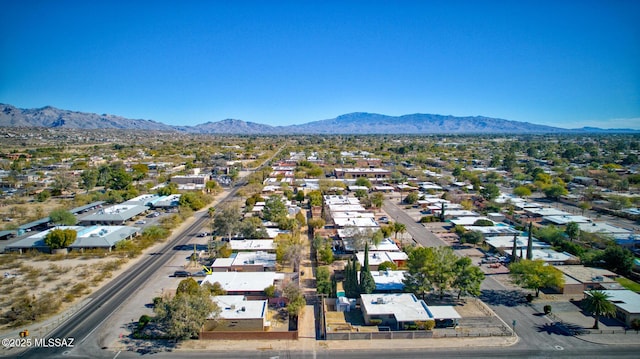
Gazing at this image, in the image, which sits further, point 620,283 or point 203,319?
point 620,283

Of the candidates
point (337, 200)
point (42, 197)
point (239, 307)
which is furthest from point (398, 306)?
point (42, 197)

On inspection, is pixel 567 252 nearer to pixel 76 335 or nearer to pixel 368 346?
pixel 368 346

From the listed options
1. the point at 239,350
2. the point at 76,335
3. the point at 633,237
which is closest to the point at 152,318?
the point at 76,335

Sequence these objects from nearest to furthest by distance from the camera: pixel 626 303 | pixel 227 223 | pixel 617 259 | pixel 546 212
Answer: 1. pixel 626 303
2. pixel 617 259
3. pixel 227 223
4. pixel 546 212

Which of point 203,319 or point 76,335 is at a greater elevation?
point 203,319

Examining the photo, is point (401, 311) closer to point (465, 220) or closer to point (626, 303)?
point (626, 303)

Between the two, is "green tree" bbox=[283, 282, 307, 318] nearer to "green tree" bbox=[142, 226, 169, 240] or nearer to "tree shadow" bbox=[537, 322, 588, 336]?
"tree shadow" bbox=[537, 322, 588, 336]
